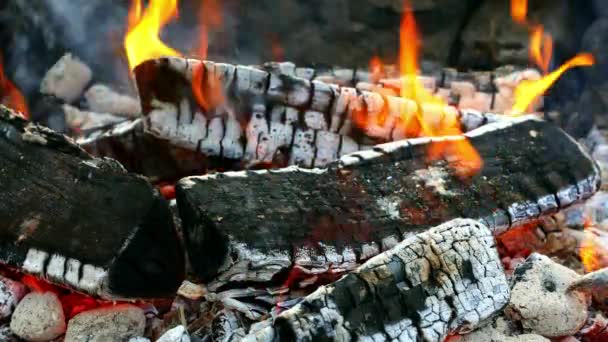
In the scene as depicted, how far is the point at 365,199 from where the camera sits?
201 cm

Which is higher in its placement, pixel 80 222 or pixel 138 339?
pixel 80 222

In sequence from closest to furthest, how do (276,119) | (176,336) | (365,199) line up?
(176,336) < (365,199) < (276,119)

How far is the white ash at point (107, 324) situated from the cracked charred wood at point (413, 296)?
0.43 meters

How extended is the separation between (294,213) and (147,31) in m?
1.24

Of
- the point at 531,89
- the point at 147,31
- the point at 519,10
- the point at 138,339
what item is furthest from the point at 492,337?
the point at 519,10

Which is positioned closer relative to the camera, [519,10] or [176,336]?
[176,336]

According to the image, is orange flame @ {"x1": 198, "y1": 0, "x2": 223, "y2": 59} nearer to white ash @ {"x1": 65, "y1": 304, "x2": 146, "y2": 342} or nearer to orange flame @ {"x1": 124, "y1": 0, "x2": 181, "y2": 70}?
orange flame @ {"x1": 124, "y1": 0, "x2": 181, "y2": 70}

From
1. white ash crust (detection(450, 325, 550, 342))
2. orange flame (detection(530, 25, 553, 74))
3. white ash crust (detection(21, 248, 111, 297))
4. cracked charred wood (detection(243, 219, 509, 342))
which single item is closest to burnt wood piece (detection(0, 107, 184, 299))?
white ash crust (detection(21, 248, 111, 297))

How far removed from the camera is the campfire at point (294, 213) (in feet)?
5.54

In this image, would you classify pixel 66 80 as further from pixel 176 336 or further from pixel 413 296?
pixel 413 296

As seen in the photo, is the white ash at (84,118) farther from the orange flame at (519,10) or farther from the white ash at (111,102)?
the orange flame at (519,10)

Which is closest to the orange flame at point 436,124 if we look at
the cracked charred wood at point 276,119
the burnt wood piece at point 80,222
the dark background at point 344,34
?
the cracked charred wood at point 276,119

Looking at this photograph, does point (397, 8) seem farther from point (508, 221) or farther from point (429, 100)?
point (508, 221)

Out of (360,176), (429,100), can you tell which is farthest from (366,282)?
(429,100)
